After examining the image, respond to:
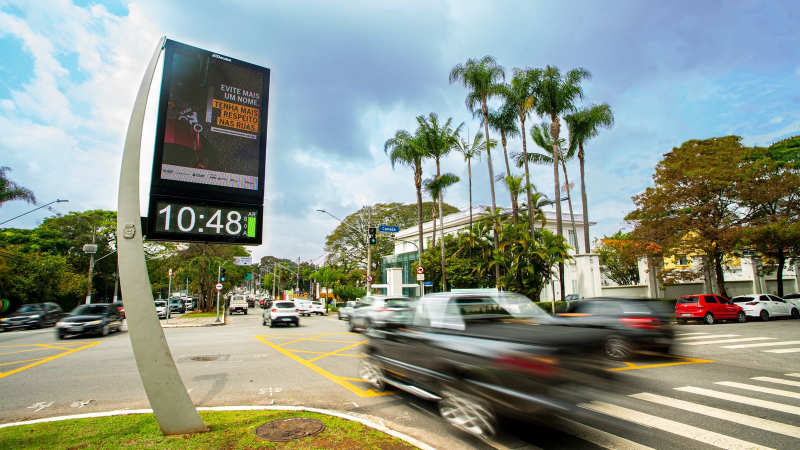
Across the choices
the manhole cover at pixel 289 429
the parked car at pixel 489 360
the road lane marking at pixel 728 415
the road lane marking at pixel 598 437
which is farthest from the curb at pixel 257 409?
the road lane marking at pixel 728 415

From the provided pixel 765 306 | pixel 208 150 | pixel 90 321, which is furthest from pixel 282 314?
pixel 765 306

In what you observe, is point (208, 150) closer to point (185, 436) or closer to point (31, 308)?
point (185, 436)

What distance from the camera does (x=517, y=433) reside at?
196 inches

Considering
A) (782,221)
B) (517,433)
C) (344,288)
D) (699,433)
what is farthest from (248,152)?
(344,288)

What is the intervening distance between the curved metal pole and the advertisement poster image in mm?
967

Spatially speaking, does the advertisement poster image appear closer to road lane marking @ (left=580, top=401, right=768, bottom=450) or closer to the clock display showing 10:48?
the clock display showing 10:48

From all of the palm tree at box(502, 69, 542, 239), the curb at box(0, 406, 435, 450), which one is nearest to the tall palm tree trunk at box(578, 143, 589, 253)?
the palm tree at box(502, 69, 542, 239)

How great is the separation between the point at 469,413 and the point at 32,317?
91.2 feet

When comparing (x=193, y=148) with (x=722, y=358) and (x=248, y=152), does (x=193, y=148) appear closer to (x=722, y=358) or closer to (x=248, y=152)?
(x=248, y=152)

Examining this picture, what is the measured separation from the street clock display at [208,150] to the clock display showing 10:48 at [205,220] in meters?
0.01

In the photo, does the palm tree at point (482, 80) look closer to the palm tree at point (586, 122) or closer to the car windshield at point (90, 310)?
the palm tree at point (586, 122)

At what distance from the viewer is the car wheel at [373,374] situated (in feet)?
23.6

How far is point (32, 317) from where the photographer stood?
22750mm

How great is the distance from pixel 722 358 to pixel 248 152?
12.6 m
